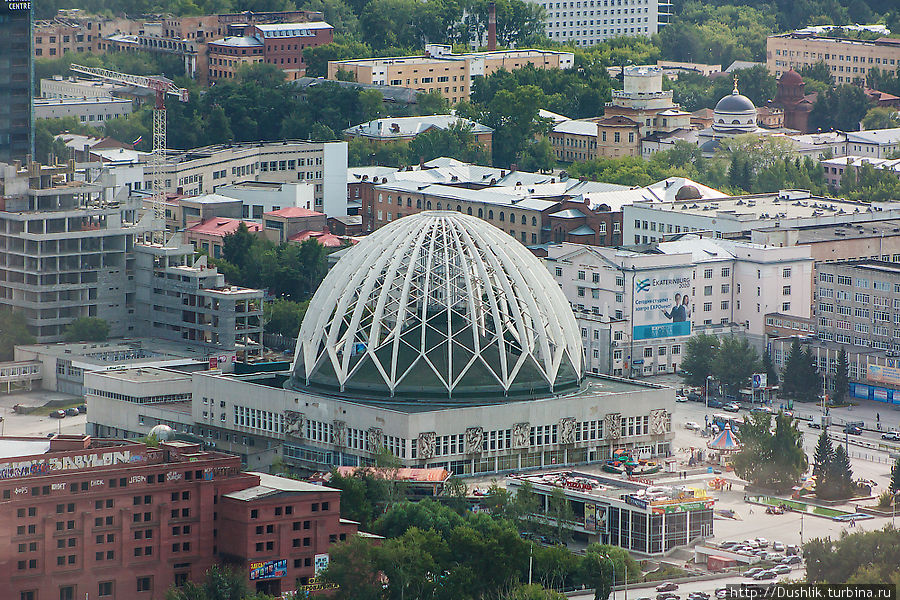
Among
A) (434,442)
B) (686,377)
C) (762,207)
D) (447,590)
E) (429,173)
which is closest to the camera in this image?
(447,590)

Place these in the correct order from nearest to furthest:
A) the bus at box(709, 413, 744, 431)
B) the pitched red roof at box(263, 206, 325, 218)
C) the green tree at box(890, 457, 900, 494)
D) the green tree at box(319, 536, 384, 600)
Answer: the green tree at box(319, 536, 384, 600), the green tree at box(890, 457, 900, 494), the bus at box(709, 413, 744, 431), the pitched red roof at box(263, 206, 325, 218)

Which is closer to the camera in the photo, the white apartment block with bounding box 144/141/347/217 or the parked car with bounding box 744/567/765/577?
the parked car with bounding box 744/567/765/577

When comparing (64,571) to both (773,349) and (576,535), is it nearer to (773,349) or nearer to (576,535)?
(576,535)

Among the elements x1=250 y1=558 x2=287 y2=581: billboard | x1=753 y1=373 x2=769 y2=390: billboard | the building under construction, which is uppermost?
the building under construction

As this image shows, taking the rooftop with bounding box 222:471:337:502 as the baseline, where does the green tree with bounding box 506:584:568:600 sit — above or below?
below

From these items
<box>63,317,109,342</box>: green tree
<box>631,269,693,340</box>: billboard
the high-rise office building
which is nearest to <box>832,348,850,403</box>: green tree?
<box>631,269,693,340</box>: billboard

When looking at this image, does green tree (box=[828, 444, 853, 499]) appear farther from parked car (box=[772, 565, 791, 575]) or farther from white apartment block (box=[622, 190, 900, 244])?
white apartment block (box=[622, 190, 900, 244])

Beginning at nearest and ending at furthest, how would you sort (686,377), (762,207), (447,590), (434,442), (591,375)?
(447,590), (434,442), (591,375), (686,377), (762,207)

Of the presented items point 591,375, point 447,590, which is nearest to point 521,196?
point 591,375

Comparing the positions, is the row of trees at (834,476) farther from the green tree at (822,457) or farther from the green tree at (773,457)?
the green tree at (773,457)
